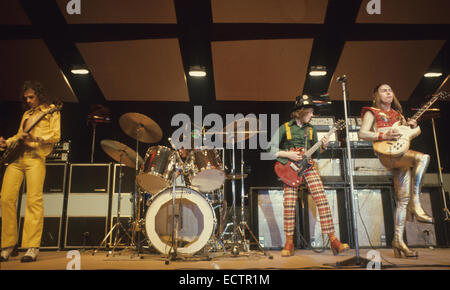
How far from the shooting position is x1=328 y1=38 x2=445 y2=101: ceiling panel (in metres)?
5.80

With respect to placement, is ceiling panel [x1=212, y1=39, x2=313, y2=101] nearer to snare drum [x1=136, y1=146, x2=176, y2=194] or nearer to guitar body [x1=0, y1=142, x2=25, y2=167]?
snare drum [x1=136, y1=146, x2=176, y2=194]

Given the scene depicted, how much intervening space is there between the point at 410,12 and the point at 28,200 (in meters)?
5.85

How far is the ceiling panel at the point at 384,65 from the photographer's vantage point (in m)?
5.80

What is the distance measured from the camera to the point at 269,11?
17.3 ft

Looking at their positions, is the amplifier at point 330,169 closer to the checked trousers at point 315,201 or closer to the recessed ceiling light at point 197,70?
the checked trousers at point 315,201

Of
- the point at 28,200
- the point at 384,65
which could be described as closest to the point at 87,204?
the point at 28,200

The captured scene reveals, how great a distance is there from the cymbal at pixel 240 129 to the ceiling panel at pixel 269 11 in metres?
1.80

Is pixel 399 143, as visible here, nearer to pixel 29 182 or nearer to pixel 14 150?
pixel 29 182

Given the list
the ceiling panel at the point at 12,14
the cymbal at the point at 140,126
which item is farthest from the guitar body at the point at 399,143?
the ceiling panel at the point at 12,14

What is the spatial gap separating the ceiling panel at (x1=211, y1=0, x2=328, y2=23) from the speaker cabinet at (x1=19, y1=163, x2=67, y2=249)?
12.4 ft

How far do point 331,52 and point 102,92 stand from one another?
4.24 metres

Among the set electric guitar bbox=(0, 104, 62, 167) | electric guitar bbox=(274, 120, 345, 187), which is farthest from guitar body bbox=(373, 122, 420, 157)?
electric guitar bbox=(0, 104, 62, 167)
